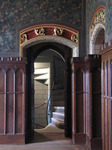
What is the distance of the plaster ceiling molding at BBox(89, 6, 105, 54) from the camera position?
441cm

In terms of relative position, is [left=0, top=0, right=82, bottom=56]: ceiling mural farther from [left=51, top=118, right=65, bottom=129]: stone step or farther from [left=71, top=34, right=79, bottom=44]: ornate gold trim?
[left=51, top=118, right=65, bottom=129]: stone step

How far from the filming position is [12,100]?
18.4 ft

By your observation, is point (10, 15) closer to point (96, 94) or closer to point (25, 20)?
point (25, 20)

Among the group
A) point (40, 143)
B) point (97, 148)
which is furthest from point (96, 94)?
point (40, 143)

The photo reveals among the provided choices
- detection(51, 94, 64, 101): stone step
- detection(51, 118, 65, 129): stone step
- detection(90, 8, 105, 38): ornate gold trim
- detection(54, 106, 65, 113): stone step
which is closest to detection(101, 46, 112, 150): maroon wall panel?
detection(90, 8, 105, 38): ornate gold trim

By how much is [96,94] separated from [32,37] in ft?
7.33

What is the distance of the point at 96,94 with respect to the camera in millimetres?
5035

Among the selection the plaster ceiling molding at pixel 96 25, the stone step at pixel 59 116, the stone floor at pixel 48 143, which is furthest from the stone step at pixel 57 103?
the plaster ceiling molding at pixel 96 25

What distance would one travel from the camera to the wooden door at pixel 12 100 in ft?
18.1

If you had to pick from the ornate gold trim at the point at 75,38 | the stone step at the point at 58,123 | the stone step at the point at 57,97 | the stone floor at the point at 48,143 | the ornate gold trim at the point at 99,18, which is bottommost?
the stone floor at the point at 48,143

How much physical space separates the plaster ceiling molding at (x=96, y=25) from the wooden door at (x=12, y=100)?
1.71 m

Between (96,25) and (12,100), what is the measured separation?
270cm

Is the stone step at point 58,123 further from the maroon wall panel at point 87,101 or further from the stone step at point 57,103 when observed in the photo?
the maroon wall panel at point 87,101

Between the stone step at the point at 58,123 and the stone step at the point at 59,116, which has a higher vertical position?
the stone step at the point at 59,116
